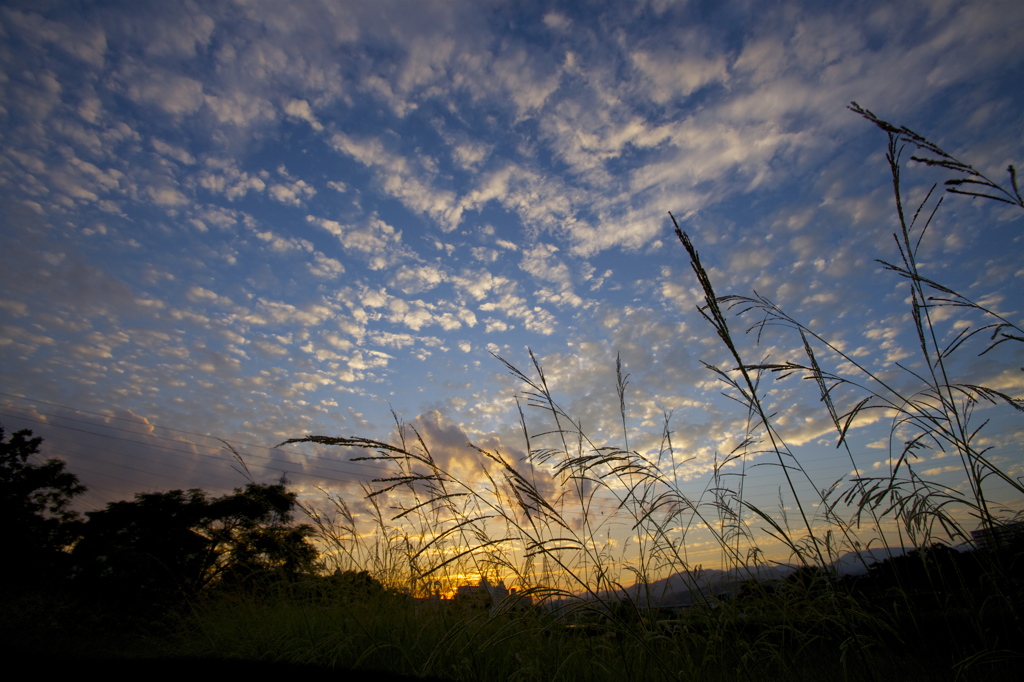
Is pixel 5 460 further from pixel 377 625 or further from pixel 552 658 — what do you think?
pixel 552 658

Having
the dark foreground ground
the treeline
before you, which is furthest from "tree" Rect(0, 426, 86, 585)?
the dark foreground ground

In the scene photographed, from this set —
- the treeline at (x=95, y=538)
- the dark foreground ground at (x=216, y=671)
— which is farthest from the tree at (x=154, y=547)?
the dark foreground ground at (x=216, y=671)

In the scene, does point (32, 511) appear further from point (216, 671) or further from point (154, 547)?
point (216, 671)

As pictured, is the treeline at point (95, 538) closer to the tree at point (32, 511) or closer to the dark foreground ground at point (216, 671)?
the tree at point (32, 511)

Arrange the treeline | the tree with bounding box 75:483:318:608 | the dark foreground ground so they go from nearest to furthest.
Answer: the dark foreground ground, the tree with bounding box 75:483:318:608, the treeline

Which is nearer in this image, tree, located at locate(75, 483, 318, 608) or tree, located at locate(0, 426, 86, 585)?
tree, located at locate(75, 483, 318, 608)

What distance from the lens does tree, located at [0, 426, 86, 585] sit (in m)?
14.1

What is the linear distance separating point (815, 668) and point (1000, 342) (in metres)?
1.56

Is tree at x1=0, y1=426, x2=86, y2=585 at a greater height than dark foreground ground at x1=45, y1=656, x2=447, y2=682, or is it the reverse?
tree at x1=0, y1=426, x2=86, y2=585

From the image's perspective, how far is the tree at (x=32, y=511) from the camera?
1407 cm

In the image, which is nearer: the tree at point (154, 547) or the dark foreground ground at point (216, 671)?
the dark foreground ground at point (216, 671)

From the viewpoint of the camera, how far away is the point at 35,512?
15828 mm

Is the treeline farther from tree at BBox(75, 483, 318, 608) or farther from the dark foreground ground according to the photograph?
the dark foreground ground

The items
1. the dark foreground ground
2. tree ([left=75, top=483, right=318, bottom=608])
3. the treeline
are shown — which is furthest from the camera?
the treeline
